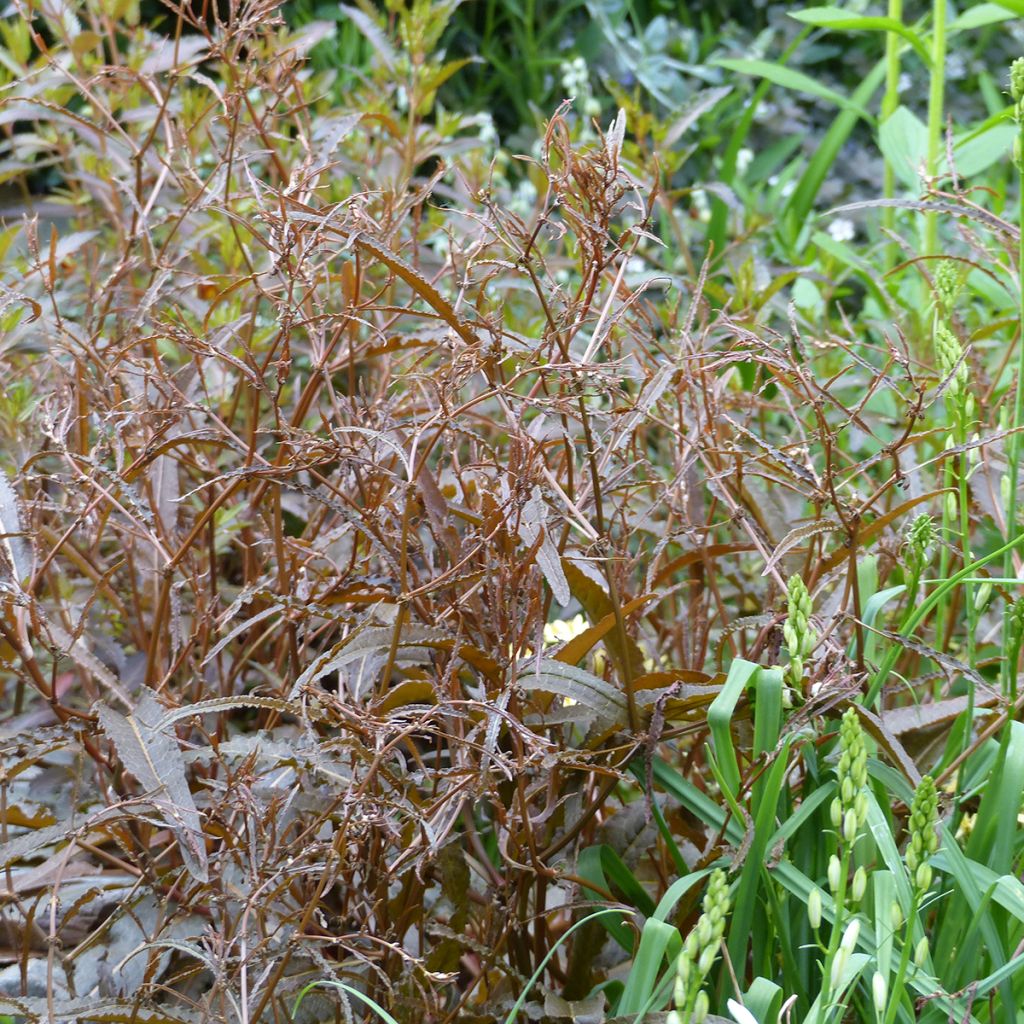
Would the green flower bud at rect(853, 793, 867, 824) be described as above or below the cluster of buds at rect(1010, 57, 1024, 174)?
below

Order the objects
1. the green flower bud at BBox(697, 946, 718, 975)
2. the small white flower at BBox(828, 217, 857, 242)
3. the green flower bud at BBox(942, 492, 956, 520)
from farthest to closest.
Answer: the small white flower at BBox(828, 217, 857, 242) → the green flower bud at BBox(942, 492, 956, 520) → the green flower bud at BBox(697, 946, 718, 975)

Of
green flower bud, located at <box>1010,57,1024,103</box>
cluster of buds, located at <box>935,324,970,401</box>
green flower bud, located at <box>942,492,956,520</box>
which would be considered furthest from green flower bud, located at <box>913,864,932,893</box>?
green flower bud, located at <box>1010,57,1024,103</box>

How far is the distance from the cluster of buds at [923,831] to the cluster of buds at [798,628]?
127 mm

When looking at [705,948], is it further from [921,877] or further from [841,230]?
[841,230]

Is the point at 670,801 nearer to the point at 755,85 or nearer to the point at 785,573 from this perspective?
the point at 785,573

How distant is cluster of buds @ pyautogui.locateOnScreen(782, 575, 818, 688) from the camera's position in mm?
827

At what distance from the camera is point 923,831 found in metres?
0.74

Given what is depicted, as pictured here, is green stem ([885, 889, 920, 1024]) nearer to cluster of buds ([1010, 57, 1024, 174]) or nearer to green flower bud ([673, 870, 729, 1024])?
green flower bud ([673, 870, 729, 1024])

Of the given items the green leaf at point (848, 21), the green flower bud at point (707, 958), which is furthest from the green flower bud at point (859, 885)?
the green leaf at point (848, 21)

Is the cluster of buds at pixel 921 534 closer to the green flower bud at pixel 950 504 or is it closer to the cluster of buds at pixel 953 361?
the cluster of buds at pixel 953 361

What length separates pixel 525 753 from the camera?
1.12m

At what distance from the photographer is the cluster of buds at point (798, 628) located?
83cm

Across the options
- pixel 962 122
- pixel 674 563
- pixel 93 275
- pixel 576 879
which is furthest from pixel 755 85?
pixel 576 879

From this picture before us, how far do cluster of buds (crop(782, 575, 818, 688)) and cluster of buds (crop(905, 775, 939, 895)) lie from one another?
127 millimetres
